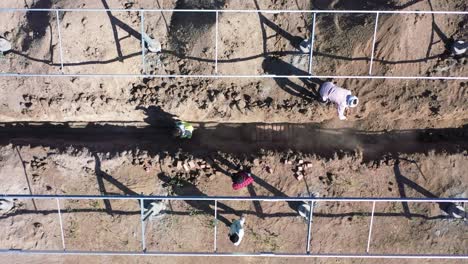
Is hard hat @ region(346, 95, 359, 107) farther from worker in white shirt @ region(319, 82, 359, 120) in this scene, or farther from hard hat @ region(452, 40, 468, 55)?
hard hat @ region(452, 40, 468, 55)

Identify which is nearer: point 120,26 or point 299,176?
point 120,26

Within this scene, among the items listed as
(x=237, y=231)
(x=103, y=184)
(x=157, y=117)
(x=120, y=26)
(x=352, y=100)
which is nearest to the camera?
(x=352, y=100)

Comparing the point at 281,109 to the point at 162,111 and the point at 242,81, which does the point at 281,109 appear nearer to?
the point at 242,81

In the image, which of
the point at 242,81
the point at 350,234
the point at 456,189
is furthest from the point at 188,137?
the point at 456,189

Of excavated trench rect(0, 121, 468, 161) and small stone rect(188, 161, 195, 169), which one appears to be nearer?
small stone rect(188, 161, 195, 169)

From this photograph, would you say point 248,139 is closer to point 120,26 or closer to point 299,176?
point 299,176

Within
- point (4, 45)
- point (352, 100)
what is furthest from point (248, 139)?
point (4, 45)

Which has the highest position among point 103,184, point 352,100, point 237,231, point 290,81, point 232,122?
point 290,81

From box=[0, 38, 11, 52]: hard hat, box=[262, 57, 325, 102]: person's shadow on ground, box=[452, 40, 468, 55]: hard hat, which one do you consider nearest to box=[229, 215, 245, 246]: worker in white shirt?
box=[262, 57, 325, 102]: person's shadow on ground
